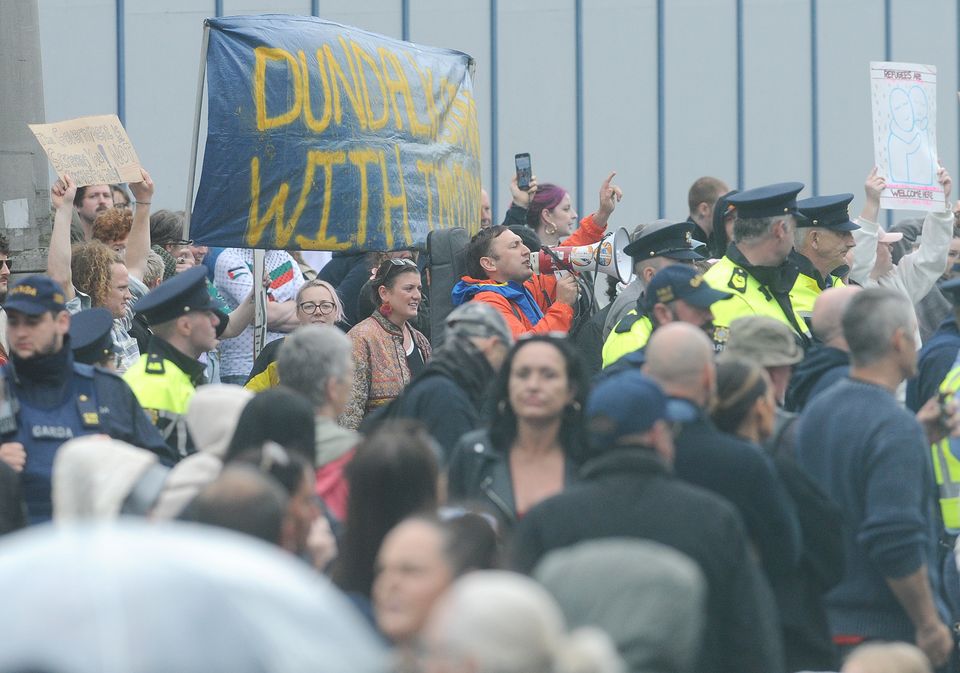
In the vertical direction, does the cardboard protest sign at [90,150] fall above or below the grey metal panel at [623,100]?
below

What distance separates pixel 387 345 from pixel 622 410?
3.84 m

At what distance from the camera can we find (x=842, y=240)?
725 centimetres

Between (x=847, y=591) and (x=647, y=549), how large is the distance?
6.01 feet

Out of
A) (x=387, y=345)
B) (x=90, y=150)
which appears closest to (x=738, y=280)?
(x=387, y=345)

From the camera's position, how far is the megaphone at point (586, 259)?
754cm

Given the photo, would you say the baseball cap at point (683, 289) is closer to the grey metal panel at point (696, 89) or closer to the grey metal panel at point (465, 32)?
the grey metal panel at point (465, 32)

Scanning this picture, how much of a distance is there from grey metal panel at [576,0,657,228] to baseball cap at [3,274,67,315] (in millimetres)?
7698

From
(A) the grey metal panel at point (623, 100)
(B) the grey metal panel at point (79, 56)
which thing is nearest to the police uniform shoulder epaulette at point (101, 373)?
(B) the grey metal panel at point (79, 56)

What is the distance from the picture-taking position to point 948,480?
5.85m

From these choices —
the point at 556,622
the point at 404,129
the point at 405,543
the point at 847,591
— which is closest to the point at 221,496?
the point at 405,543

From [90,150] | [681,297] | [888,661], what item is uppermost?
[90,150]

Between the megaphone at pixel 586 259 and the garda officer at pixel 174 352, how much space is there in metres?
1.83

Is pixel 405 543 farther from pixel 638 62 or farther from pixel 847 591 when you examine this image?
pixel 638 62

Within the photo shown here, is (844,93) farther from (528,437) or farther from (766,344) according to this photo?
(528,437)
